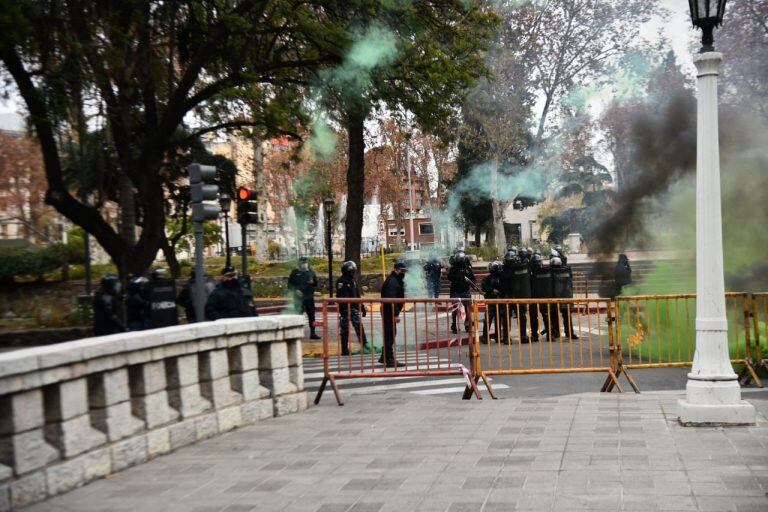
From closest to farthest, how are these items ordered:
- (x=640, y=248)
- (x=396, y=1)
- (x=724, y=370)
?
(x=724, y=370) → (x=396, y=1) → (x=640, y=248)

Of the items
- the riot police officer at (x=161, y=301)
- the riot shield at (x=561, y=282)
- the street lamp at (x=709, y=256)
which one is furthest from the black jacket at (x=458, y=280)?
the street lamp at (x=709, y=256)

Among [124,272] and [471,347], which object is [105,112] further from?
[471,347]

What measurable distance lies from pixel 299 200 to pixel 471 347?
48679 millimetres

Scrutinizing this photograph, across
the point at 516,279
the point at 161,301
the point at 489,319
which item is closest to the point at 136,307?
the point at 161,301

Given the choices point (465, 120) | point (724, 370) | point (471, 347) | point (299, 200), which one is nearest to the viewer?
point (724, 370)

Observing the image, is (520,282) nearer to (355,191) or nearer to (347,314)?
(355,191)

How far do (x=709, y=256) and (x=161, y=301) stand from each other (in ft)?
30.8

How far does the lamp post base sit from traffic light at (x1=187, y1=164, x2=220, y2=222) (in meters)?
6.50

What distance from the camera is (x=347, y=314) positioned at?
11680mm

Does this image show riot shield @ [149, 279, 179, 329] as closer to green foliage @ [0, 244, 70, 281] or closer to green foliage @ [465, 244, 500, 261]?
green foliage @ [0, 244, 70, 281]

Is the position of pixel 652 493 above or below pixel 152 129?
below

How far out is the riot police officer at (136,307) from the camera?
43.9ft

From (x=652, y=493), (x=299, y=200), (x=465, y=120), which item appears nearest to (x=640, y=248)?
(x=652, y=493)

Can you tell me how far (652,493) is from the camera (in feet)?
16.4
